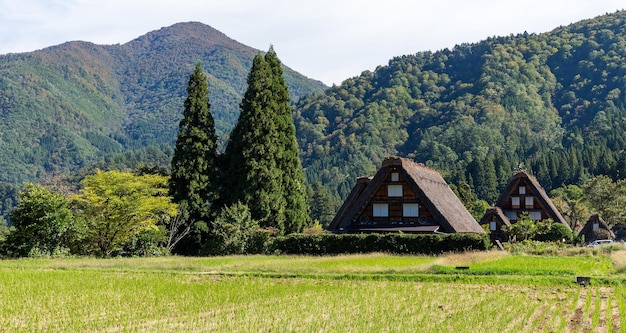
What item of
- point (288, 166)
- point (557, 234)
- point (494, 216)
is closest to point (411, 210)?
point (288, 166)

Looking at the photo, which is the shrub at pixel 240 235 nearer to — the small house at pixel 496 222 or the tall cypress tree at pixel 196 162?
the tall cypress tree at pixel 196 162

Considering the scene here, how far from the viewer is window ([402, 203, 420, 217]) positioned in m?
38.3

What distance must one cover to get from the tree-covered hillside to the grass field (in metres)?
76.9

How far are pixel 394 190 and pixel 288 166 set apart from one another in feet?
24.9

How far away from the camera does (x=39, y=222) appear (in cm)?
3356

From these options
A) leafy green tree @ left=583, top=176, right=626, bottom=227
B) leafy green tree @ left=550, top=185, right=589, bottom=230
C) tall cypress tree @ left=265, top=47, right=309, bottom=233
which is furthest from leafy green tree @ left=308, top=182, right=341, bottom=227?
tall cypress tree @ left=265, top=47, right=309, bottom=233

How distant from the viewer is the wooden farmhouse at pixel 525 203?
193 ft

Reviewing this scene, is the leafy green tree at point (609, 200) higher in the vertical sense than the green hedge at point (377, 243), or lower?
higher

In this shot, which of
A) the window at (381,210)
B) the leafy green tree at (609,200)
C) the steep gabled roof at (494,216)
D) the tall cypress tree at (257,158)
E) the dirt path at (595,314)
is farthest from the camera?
the leafy green tree at (609,200)

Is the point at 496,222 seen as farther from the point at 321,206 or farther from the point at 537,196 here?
the point at 321,206

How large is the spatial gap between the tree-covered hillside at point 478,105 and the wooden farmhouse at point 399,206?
62.7 metres

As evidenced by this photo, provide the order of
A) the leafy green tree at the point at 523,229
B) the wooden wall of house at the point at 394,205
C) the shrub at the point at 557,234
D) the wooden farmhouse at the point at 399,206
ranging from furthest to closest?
1. the shrub at the point at 557,234
2. the leafy green tree at the point at 523,229
3. the wooden wall of house at the point at 394,205
4. the wooden farmhouse at the point at 399,206

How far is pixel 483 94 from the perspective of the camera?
5994 inches

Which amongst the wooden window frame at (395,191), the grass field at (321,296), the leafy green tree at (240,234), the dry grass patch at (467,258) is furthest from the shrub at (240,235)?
the dry grass patch at (467,258)
